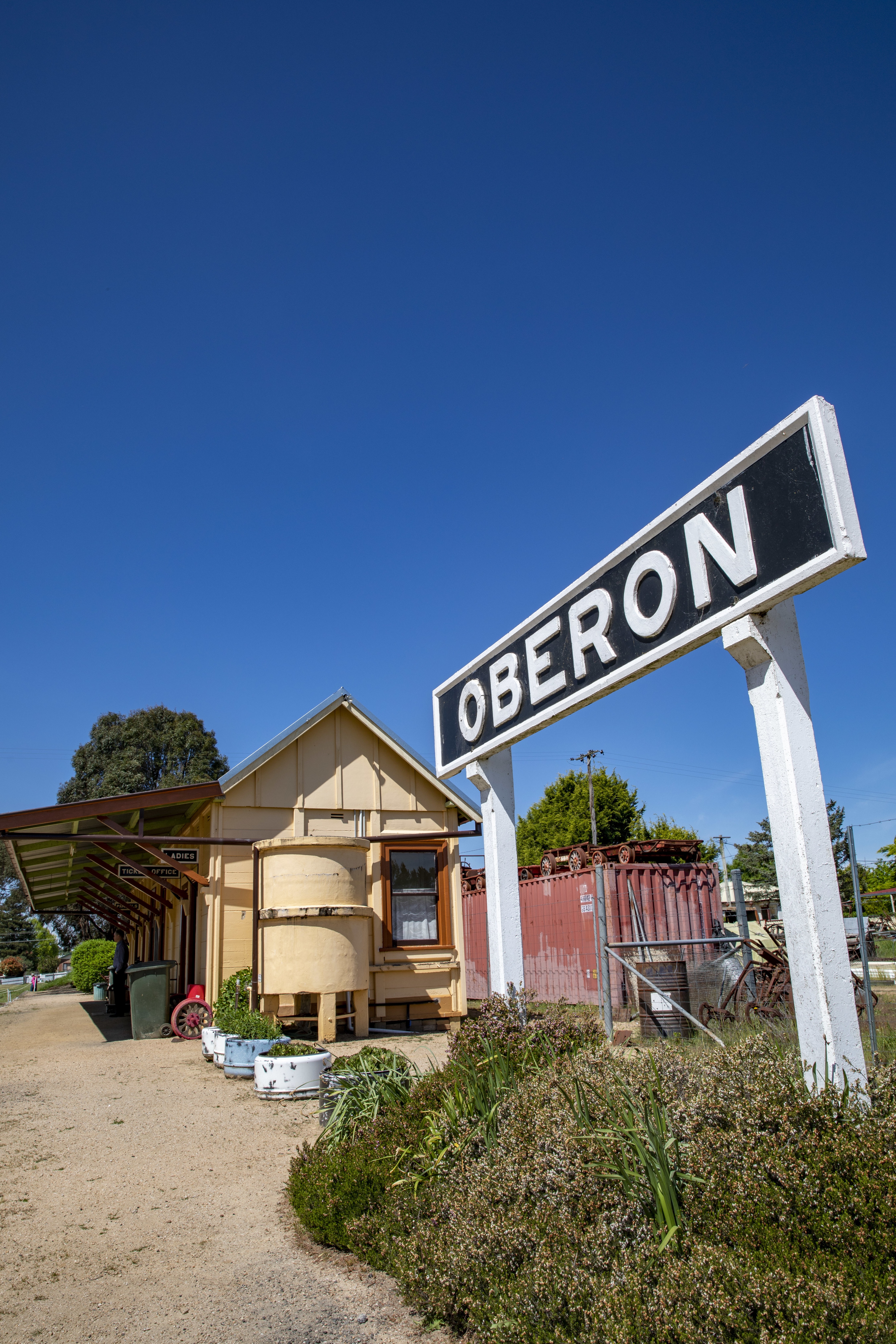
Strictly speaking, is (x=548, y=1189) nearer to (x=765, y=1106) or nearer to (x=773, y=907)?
(x=765, y=1106)

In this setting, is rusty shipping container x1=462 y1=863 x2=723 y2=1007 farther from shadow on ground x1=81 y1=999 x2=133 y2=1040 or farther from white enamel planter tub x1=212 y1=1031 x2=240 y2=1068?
shadow on ground x1=81 y1=999 x2=133 y2=1040

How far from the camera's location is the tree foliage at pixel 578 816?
48.8 metres

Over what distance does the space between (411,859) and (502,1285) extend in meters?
10.4

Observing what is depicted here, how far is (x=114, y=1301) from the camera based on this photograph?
157 inches

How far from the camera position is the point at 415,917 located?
13445mm

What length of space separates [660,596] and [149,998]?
11.7 meters


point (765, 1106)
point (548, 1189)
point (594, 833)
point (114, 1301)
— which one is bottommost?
point (114, 1301)

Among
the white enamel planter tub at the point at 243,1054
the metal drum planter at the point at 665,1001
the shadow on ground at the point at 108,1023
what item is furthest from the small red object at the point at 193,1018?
the metal drum planter at the point at 665,1001

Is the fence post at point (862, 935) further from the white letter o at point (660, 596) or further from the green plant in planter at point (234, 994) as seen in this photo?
the green plant in planter at point (234, 994)

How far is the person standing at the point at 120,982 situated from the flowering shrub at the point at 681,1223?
1677 centimetres

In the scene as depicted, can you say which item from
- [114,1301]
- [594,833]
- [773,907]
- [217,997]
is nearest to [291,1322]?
[114,1301]

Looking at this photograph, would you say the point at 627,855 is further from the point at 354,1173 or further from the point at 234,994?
the point at 354,1173

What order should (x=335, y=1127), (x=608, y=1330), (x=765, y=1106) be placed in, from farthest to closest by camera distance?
(x=335, y=1127), (x=765, y=1106), (x=608, y=1330)

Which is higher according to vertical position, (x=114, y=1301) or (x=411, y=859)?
(x=411, y=859)
